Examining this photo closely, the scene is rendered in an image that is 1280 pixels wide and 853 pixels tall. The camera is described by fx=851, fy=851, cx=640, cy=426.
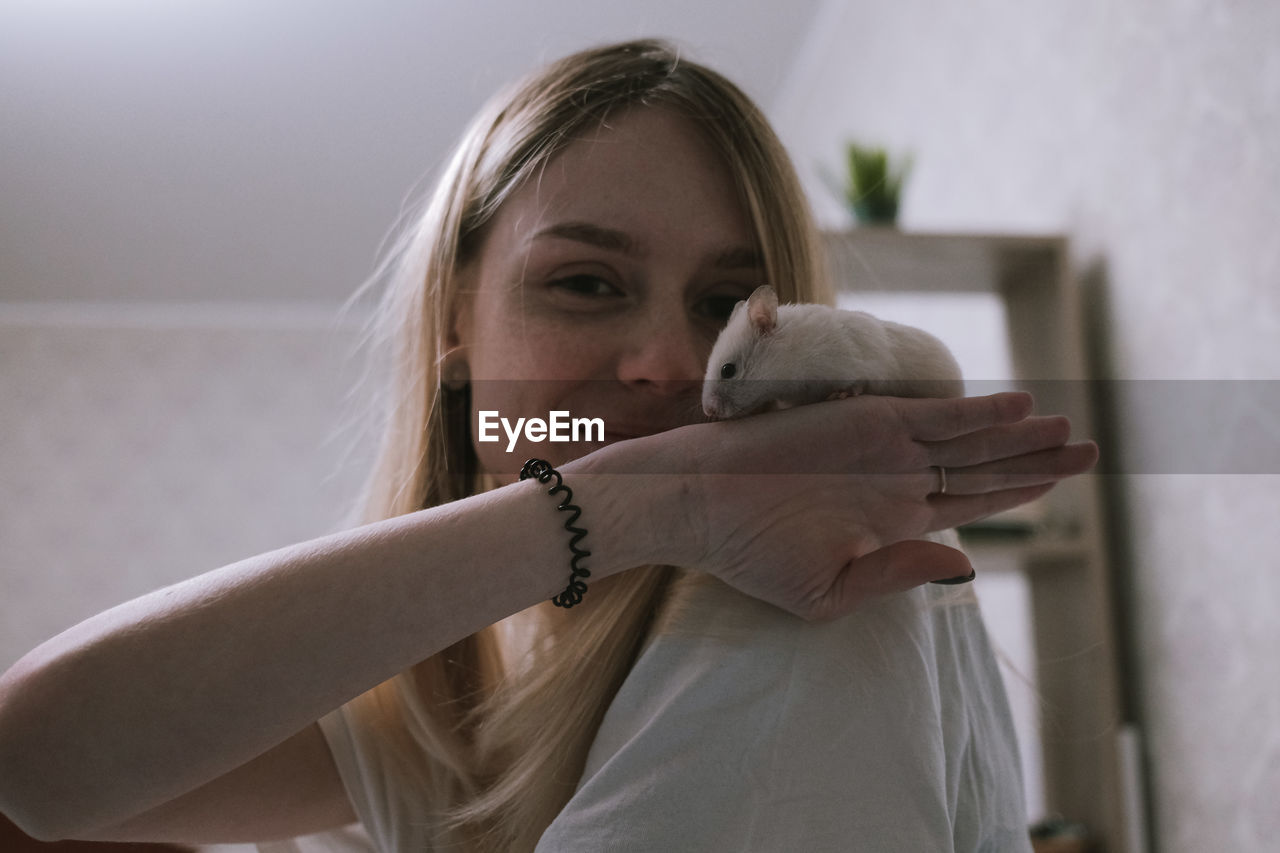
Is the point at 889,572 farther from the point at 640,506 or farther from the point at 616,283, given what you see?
the point at 616,283

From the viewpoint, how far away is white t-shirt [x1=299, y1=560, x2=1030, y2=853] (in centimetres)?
43

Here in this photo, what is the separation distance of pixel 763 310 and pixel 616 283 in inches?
4.1

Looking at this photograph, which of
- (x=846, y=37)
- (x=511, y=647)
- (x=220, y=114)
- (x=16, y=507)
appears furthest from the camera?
(x=16, y=507)

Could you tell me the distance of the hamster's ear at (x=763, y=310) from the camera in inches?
20.2

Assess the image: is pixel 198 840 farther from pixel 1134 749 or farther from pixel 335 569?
pixel 1134 749

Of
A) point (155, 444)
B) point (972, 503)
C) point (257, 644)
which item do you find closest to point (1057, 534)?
point (972, 503)

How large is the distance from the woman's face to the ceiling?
4.31 feet

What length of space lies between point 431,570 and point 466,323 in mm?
254

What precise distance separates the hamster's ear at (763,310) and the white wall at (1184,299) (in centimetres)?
36

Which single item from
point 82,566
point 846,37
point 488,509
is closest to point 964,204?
point 846,37

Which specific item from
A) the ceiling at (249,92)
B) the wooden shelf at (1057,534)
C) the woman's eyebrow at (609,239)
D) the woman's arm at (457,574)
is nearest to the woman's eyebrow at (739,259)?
the woman's eyebrow at (609,239)

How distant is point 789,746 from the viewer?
44cm

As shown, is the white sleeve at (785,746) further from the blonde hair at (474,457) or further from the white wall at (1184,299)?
the white wall at (1184,299)

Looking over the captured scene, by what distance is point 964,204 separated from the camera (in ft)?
5.49
